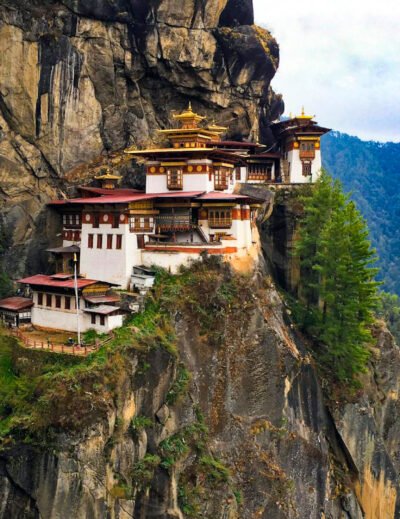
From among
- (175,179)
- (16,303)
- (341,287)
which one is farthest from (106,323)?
→ (341,287)

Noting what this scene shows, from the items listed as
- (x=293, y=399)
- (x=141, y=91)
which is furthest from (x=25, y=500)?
(x=141, y=91)

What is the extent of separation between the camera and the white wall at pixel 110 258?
138ft

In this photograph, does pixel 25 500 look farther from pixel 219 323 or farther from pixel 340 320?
pixel 340 320

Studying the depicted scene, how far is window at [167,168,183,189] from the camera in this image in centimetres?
4759

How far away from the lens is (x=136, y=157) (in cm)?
5300

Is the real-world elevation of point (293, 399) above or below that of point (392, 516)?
above

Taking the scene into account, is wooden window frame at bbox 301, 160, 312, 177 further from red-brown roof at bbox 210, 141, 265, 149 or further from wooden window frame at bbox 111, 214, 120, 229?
wooden window frame at bbox 111, 214, 120, 229

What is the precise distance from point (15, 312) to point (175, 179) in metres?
15.1

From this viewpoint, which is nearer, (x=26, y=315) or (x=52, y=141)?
(x=26, y=315)

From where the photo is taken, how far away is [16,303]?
41.7 metres

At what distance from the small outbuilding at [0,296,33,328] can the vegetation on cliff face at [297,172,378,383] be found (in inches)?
780

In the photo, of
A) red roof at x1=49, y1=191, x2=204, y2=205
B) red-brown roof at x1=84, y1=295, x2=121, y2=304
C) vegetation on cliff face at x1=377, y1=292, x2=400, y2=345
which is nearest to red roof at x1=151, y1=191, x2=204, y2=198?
red roof at x1=49, y1=191, x2=204, y2=205

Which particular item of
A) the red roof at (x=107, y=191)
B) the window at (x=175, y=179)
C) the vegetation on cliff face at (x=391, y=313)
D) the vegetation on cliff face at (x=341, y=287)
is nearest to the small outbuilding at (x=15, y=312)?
the red roof at (x=107, y=191)

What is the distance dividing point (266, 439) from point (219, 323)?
7.95m
